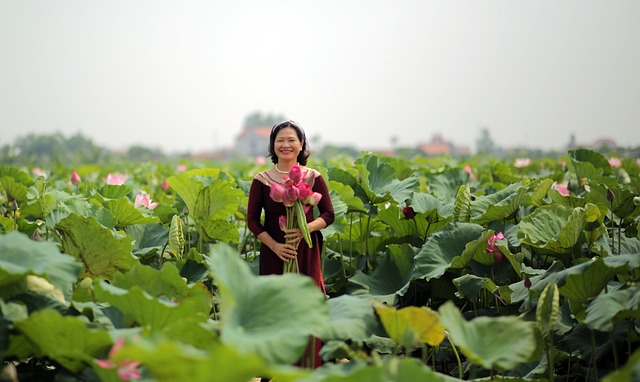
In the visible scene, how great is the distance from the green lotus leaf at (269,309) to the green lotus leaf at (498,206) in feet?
5.14

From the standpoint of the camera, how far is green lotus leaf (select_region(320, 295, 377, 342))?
1476 mm

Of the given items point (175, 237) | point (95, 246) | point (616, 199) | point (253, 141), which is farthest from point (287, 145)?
point (253, 141)

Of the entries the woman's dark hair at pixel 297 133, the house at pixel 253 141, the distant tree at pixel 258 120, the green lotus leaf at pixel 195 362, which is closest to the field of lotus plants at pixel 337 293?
the green lotus leaf at pixel 195 362

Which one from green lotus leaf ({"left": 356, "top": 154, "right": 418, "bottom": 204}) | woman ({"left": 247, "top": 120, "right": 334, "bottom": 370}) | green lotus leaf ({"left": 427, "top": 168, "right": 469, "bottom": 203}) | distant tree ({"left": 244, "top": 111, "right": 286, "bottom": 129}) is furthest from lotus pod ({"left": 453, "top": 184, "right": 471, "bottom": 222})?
distant tree ({"left": 244, "top": 111, "right": 286, "bottom": 129})

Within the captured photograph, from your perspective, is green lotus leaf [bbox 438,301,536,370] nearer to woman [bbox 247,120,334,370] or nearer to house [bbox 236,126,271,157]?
woman [bbox 247,120,334,370]

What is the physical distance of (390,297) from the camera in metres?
2.37

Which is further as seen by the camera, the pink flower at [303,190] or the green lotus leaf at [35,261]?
the pink flower at [303,190]

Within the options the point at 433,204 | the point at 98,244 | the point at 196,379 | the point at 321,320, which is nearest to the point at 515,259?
the point at 433,204

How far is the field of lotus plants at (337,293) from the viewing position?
1.24 m

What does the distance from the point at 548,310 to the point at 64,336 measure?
1.11 metres

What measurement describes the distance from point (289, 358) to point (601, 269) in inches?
36.9

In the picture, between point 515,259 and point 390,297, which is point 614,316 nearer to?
point 515,259

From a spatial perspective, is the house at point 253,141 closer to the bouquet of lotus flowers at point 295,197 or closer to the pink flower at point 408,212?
the pink flower at point 408,212

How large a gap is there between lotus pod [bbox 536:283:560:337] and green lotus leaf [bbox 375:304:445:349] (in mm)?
268
